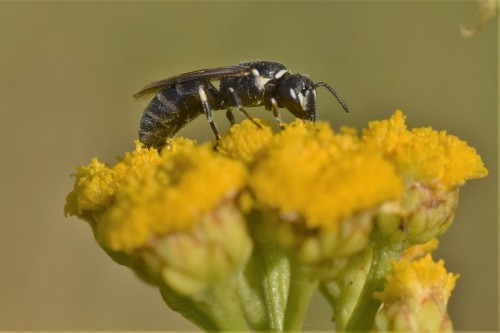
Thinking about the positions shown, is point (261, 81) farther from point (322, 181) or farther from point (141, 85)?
point (141, 85)

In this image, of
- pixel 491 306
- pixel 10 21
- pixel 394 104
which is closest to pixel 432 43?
pixel 394 104

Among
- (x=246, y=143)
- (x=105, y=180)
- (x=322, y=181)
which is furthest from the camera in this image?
(x=105, y=180)

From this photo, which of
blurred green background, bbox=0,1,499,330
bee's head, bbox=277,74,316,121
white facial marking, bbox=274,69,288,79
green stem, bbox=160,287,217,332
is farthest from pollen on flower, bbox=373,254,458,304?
blurred green background, bbox=0,1,499,330

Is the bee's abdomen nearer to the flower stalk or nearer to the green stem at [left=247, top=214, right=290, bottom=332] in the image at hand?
Result: the flower stalk

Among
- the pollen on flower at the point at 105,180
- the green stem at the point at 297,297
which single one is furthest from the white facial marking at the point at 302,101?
the green stem at the point at 297,297

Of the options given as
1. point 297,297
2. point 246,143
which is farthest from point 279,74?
point 297,297

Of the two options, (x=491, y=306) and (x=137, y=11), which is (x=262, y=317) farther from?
(x=137, y=11)
